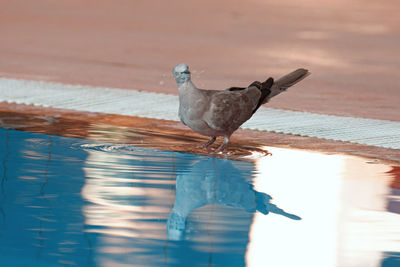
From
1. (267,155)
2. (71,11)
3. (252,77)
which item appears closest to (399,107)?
(252,77)

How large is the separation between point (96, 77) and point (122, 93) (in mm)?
1284

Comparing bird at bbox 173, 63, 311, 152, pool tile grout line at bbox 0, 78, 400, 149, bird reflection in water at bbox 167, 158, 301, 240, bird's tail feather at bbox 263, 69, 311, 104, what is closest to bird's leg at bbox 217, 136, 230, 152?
bird at bbox 173, 63, 311, 152

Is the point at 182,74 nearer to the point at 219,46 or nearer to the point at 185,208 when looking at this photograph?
the point at 185,208

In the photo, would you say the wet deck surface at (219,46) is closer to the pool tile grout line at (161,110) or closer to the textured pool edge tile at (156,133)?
the pool tile grout line at (161,110)

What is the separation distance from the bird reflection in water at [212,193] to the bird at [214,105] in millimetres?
176

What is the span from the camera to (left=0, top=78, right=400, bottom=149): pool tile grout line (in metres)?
4.65

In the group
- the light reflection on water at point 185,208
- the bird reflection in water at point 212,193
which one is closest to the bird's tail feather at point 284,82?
the light reflection on water at point 185,208

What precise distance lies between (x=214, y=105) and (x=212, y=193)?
1.78 ft

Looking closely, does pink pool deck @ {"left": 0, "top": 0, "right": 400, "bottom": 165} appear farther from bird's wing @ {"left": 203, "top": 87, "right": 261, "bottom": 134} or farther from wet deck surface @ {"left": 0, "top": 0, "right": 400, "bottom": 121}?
bird's wing @ {"left": 203, "top": 87, "right": 261, "bottom": 134}

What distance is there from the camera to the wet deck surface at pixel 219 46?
270 inches

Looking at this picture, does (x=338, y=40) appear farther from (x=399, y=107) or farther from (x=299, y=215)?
(x=299, y=215)

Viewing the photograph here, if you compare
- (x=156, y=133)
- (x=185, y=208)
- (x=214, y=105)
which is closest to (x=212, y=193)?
(x=185, y=208)

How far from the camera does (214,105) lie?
3654 mm

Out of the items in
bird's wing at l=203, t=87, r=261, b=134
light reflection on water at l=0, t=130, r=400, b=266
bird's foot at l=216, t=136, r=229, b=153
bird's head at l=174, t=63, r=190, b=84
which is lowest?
light reflection on water at l=0, t=130, r=400, b=266
